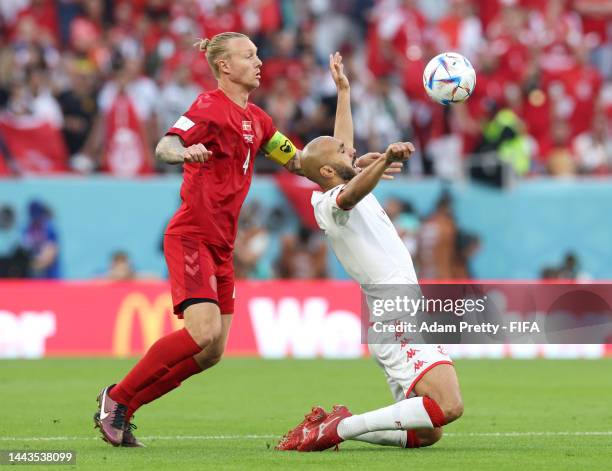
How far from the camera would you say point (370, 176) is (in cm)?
816

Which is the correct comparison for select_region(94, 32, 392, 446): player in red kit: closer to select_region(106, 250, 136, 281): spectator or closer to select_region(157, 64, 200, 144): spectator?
select_region(106, 250, 136, 281): spectator

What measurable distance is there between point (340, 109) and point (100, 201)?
10.8 m

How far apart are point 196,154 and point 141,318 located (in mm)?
10456

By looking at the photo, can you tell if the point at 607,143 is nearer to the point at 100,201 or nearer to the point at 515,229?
the point at 515,229

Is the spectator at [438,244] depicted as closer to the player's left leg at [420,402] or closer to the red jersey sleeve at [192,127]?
the red jersey sleeve at [192,127]

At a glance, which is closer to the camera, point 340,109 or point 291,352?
point 340,109

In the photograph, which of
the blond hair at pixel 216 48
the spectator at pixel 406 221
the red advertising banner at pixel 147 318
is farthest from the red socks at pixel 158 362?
the spectator at pixel 406 221

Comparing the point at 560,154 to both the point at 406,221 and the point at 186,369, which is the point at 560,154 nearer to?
the point at 406,221

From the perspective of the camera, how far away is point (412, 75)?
21141mm

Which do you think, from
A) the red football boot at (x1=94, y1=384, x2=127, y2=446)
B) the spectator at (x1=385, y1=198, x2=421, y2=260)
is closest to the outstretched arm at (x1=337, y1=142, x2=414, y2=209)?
the red football boot at (x1=94, y1=384, x2=127, y2=446)

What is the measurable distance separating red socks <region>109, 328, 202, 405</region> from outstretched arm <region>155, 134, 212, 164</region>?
1.13m

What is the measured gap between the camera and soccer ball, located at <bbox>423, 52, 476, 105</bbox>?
9969 millimetres

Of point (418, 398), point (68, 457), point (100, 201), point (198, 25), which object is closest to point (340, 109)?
point (418, 398)

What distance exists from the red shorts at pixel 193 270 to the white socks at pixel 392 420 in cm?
118
